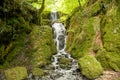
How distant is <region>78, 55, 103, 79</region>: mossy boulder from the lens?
1153 centimetres

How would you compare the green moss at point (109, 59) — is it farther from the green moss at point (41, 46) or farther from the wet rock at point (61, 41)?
the wet rock at point (61, 41)

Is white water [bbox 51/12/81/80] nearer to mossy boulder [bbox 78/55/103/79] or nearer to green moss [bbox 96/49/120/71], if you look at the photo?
mossy boulder [bbox 78/55/103/79]

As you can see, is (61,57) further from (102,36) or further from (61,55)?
(102,36)

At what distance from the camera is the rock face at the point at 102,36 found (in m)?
12.7

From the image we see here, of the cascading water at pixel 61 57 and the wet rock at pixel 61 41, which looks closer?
the cascading water at pixel 61 57

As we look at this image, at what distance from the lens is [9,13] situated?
44.9ft

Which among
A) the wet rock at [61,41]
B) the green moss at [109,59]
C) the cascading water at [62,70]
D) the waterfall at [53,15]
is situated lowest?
the cascading water at [62,70]

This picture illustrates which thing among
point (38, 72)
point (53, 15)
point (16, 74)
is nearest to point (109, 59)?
point (38, 72)

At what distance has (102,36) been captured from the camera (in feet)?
47.1

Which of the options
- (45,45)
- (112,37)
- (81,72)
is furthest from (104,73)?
(45,45)

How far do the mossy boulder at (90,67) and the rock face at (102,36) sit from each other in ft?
2.32

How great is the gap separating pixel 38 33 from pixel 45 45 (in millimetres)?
1402

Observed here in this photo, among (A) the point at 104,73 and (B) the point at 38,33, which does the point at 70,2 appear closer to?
(B) the point at 38,33

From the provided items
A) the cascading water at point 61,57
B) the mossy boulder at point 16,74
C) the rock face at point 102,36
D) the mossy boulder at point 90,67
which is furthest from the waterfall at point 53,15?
the mossy boulder at point 16,74
